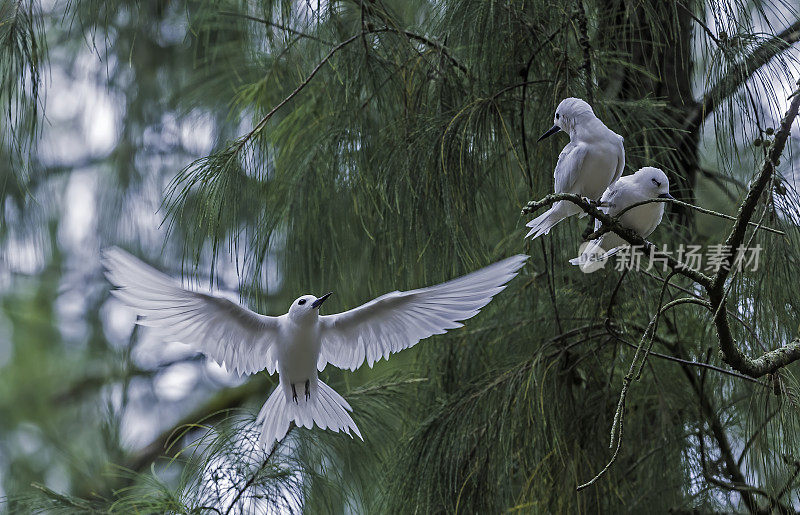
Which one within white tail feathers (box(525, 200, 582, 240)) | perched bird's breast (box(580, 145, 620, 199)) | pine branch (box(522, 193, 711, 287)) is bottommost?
pine branch (box(522, 193, 711, 287))

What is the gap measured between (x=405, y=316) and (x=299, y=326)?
171 mm

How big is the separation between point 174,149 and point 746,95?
1.64 metres

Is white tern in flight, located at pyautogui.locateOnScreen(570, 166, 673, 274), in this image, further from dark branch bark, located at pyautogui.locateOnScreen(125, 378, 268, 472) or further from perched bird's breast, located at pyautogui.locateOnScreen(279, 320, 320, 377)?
dark branch bark, located at pyautogui.locateOnScreen(125, 378, 268, 472)

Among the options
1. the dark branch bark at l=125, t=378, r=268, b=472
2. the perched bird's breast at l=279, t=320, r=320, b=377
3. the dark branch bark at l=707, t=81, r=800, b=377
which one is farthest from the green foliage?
the dark branch bark at l=125, t=378, r=268, b=472

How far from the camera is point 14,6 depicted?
51.0 inches

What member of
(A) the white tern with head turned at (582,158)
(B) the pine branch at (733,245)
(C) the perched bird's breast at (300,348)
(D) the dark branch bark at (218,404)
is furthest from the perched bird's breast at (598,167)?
(D) the dark branch bark at (218,404)

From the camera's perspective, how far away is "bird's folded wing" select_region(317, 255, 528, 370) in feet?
4.05

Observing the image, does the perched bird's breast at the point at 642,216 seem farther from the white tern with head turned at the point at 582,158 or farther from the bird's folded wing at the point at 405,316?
the bird's folded wing at the point at 405,316

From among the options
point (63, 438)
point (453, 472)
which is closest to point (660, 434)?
point (453, 472)

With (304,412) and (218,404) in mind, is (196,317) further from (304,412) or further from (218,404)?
(218,404)

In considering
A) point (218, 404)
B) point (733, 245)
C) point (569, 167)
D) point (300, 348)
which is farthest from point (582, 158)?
point (218, 404)

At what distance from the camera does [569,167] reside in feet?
3.70

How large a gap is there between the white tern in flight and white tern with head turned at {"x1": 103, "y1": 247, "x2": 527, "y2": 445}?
0.41ft

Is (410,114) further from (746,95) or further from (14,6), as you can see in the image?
(14,6)
